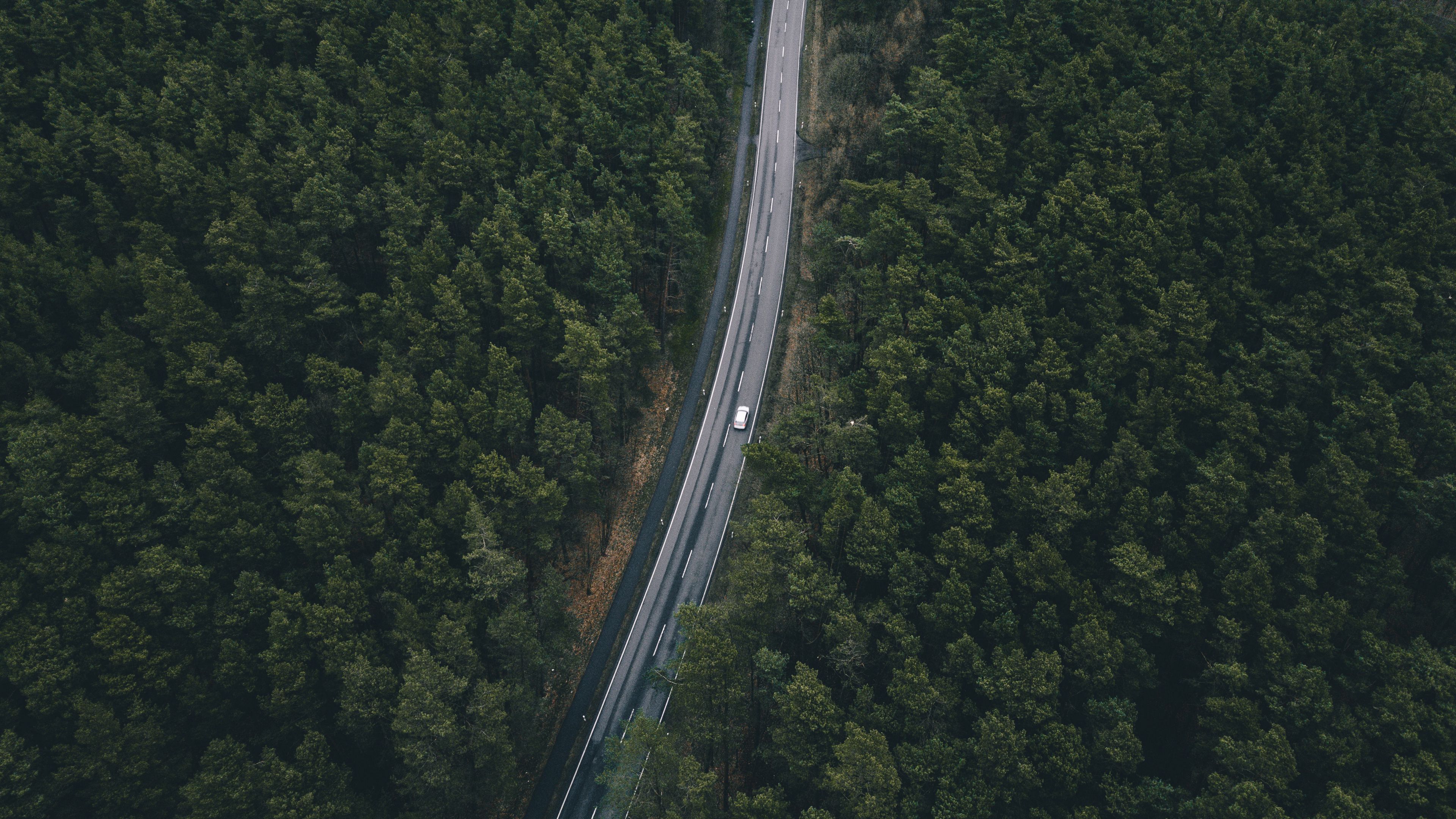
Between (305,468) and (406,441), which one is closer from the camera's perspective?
(305,468)

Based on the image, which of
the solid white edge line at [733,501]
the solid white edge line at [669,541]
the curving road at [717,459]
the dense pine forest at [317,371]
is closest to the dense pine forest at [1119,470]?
the solid white edge line at [733,501]

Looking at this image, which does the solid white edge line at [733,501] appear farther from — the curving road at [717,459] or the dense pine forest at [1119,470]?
the dense pine forest at [1119,470]

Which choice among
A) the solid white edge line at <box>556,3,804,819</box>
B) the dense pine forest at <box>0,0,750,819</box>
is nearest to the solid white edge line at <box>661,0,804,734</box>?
the solid white edge line at <box>556,3,804,819</box>

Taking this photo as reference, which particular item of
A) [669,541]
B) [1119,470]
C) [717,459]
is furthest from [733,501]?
[1119,470]

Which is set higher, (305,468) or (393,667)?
(305,468)

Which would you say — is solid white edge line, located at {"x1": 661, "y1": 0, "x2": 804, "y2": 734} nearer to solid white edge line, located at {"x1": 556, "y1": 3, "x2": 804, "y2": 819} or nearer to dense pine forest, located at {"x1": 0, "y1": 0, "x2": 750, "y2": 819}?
solid white edge line, located at {"x1": 556, "y1": 3, "x2": 804, "y2": 819}

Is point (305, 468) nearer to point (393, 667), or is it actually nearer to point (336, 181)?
point (393, 667)

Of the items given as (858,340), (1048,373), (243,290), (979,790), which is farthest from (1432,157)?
(243,290)
